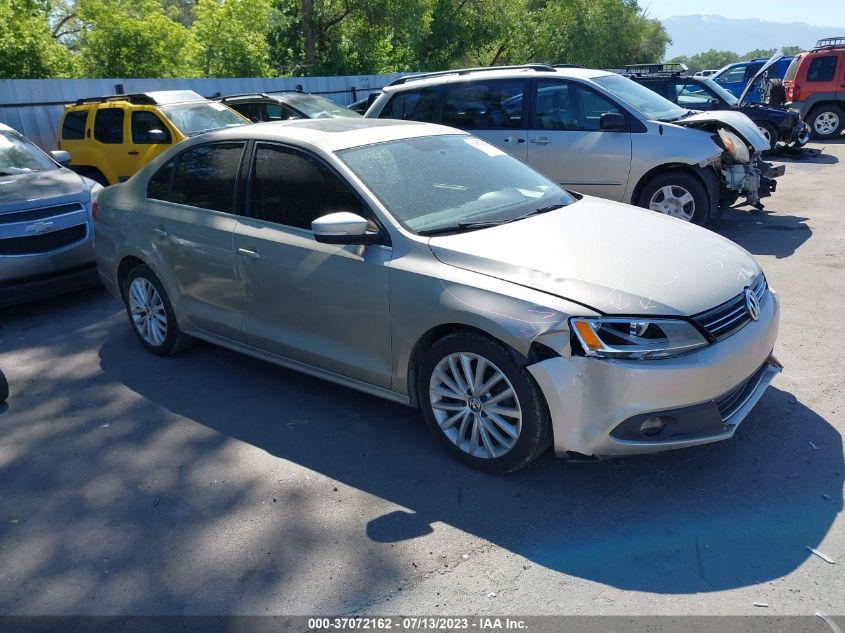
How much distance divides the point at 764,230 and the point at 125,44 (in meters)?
16.9

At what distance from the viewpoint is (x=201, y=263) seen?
17.0ft

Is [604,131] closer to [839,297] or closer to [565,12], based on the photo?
[839,297]

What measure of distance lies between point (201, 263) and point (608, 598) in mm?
3432

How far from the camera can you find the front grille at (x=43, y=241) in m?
6.87

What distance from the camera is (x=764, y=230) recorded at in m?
9.04

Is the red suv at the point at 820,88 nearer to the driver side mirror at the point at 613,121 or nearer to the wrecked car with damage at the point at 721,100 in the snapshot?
the wrecked car with damage at the point at 721,100

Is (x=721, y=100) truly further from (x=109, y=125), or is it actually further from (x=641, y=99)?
(x=109, y=125)

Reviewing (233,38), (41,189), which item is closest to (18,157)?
(41,189)

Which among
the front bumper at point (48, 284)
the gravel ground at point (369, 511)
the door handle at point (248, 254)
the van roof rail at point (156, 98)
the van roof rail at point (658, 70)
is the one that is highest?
the van roof rail at point (658, 70)

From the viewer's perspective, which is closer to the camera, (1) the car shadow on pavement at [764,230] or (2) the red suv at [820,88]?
(1) the car shadow on pavement at [764,230]

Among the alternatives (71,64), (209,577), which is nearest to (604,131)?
(209,577)

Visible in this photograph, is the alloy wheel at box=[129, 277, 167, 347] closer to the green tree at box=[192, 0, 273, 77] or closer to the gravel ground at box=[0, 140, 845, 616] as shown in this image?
the gravel ground at box=[0, 140, 845, 616]

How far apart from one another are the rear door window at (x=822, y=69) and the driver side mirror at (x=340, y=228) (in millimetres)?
16683

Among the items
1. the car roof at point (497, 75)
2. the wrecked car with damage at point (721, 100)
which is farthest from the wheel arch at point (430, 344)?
the wrecked car with damage at point (721, 100)
